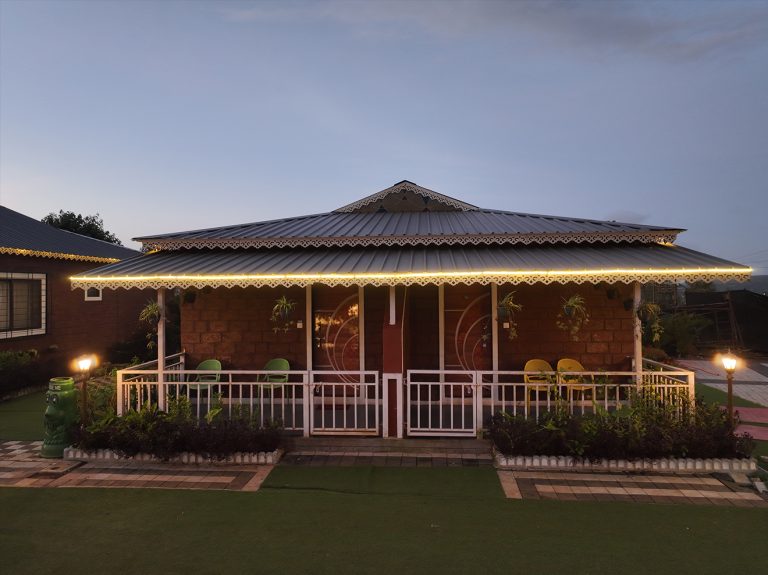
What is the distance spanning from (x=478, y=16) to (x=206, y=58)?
8.56m

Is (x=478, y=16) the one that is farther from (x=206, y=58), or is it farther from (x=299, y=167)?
(x=299, y=167)

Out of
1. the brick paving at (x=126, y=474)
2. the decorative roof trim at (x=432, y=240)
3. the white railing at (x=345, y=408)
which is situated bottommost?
the brick paving at (x=126, y=474)

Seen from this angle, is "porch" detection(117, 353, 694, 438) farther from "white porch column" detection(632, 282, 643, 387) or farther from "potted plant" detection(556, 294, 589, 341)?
"potted plant" detection(556, 294, 589, 341)

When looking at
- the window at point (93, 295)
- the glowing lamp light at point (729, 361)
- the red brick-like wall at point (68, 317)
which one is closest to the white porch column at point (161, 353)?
the red brick-like wall at point (68, 317)

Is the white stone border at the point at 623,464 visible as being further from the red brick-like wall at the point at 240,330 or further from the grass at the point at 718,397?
the red brick-like wall at the point at 240,330

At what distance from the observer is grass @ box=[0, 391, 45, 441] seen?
307 inches

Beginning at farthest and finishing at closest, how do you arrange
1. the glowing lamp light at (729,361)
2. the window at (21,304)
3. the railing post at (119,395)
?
the window at (21,304) → the railing post at (119,395) → the glowing lamp light at (729,361)

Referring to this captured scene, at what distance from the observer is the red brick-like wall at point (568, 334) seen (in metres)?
8.41

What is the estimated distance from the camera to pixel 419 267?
6879 mm

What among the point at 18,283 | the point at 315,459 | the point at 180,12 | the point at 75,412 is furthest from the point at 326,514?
the point at 180,12

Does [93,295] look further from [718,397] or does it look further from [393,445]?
[718,397]

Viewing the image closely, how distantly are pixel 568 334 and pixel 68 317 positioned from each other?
1528cm

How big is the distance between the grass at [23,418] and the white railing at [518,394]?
694 centimetres

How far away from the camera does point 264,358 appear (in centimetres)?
898
